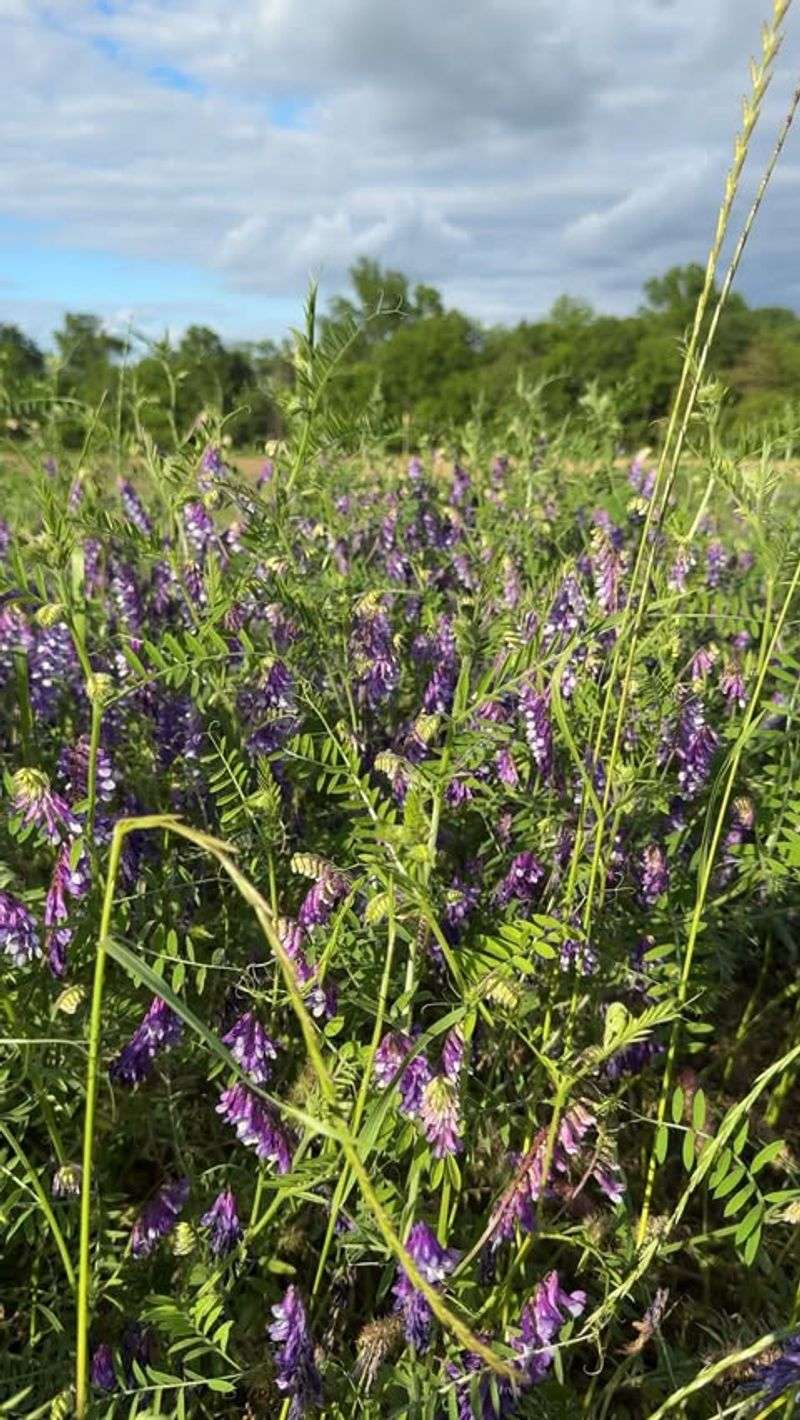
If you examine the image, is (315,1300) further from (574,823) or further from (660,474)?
(660,474)

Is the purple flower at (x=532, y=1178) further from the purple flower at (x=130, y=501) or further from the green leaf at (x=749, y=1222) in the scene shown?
the purple flower at (x=130, y=501)

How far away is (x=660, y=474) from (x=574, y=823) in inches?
27.9

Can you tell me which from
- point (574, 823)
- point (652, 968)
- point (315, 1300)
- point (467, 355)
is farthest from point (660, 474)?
point (467, 355)

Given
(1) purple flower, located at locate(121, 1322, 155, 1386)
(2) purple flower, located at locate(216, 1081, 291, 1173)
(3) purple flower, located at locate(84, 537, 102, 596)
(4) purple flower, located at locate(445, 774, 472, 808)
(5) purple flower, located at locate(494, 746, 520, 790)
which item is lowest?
(1) purple flower, located at locate(121, 1322, 155, 1386)

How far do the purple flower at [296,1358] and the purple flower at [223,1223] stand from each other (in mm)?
142

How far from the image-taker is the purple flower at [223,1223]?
4.66ft

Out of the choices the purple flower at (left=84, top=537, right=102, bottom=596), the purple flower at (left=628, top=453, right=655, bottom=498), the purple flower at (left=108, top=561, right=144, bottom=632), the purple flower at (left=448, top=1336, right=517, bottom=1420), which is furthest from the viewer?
the purple flower at (left=628, top=453, right=655, bottom=498)

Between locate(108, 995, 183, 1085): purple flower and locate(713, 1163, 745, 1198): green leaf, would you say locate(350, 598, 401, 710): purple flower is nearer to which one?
locate(108, 995, 183, 1085): purple flower

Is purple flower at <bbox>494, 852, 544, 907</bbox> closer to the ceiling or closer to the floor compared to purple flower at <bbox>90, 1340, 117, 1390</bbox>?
closer to the ceiling

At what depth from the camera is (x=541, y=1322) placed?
127 centimetres

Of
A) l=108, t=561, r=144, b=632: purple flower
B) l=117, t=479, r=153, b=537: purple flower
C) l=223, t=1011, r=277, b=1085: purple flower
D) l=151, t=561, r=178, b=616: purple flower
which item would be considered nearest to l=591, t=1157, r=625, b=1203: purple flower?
l=223, t=1011, r=277, b=1085: purple flower

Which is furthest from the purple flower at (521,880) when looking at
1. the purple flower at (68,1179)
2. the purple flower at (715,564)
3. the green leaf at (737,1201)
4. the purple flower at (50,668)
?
the purple flower at (715,564)

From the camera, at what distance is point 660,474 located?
121 cm

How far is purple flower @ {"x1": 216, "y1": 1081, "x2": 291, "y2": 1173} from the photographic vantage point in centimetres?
132
